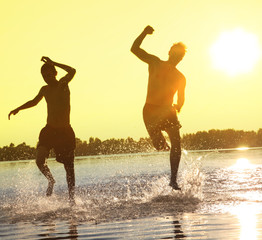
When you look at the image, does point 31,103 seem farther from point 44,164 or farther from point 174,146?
point 174,146

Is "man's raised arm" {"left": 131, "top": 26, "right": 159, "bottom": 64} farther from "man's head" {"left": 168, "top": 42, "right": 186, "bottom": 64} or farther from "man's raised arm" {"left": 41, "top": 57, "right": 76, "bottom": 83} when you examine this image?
"man's raised arm" {"left": 41, "top": 57, "right": 76, "bottom": 83}

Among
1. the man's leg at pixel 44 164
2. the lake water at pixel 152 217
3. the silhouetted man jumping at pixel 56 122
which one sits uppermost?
the silhouetted man jumping at pixel 56 122

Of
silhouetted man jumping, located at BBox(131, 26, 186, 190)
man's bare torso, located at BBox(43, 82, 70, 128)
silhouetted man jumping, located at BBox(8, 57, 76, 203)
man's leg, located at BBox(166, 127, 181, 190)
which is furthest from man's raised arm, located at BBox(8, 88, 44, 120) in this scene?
man's leg, located at BBox(166, 127, 181, 190)

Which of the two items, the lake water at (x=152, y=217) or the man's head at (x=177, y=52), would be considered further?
the man's head at (x=177, y=52)

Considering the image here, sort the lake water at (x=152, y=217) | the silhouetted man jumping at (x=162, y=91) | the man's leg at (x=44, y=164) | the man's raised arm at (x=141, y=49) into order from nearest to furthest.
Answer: the lake water at (x=152, y=217) → the man's raised arm at (x=141, y=49) → the silhouetted man jumping at (x=162, y=91) → the man's leg at (x=44, y=164)

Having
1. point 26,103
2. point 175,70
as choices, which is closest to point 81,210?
point 26,103

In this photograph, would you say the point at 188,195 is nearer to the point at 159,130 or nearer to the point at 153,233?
the point at 159,130

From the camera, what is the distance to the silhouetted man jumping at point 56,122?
9.02m

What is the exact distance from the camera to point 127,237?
17.6 ft

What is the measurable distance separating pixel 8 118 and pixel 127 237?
4.36 meters

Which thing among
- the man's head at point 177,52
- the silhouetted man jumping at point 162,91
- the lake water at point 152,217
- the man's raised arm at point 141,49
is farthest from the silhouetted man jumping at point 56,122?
the man's head at point 177,52

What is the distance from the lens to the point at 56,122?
30.0 feet

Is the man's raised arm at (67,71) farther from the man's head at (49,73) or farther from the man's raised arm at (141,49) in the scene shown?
the man's raised arm at (141,49)

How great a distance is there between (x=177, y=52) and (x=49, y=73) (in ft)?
7.46
